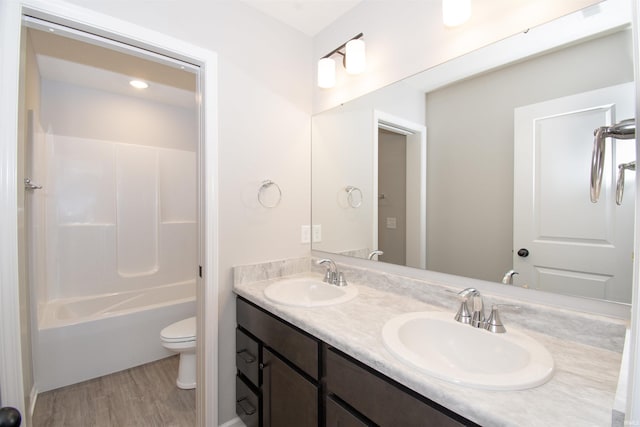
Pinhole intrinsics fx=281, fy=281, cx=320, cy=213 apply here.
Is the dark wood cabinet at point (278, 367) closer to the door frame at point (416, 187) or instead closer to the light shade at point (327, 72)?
the door frame at point (416, 187)

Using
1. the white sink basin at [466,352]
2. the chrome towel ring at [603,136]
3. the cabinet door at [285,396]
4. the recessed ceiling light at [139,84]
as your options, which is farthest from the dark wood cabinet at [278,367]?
the recessed ceiling light at [139,84]

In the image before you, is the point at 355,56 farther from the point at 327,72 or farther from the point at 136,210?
the point at 136,210

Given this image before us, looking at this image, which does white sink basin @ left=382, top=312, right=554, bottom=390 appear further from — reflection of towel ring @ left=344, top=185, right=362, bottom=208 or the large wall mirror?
reflection of towel ring @ left=344, top=185, right=362, bottom=208

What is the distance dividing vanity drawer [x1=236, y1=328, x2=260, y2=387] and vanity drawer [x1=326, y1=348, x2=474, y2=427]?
22.2 inches

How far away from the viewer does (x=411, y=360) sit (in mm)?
779

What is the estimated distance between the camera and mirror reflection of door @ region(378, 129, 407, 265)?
1478mm

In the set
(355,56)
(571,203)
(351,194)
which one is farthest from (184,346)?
(571,203)

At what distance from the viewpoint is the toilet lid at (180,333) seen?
6.42 ft

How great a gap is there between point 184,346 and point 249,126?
5.13 feet

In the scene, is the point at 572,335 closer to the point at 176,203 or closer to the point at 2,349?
the point at 2,349

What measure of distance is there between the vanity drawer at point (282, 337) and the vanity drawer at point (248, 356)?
0.06 metres

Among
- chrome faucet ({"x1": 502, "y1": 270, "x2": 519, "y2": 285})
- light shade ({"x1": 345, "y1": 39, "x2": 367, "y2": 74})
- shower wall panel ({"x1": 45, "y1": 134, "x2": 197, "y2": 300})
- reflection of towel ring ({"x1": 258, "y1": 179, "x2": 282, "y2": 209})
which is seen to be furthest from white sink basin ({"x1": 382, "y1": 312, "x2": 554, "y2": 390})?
shower wall panel ({"x1": 45, "y1": 134, "x2": 197, "y2": 300})

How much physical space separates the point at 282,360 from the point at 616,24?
1686 mm

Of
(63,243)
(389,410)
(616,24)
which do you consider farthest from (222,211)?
(63,243)
